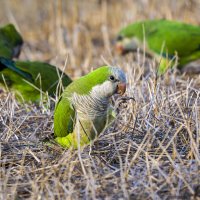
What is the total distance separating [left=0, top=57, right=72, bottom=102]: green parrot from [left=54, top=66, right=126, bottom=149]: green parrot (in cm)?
173

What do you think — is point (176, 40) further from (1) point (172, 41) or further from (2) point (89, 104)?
(2) point (89, 104)

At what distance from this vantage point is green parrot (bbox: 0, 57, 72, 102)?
5.51m

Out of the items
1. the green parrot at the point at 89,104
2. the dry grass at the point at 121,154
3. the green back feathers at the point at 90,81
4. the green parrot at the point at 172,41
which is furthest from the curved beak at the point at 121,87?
the green parrot at the point at 172,41

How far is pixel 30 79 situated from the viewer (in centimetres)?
555

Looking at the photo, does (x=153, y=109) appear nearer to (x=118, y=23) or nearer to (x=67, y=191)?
(x=67, y=191)

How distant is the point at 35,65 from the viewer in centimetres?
569

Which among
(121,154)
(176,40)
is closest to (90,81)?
(121,154)

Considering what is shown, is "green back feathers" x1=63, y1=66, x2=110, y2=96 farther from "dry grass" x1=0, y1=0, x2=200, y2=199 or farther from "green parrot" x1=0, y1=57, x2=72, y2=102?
"green parrot" x1=0, y1=57, x2=72, y2=102

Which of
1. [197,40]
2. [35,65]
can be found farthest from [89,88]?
[197,40]

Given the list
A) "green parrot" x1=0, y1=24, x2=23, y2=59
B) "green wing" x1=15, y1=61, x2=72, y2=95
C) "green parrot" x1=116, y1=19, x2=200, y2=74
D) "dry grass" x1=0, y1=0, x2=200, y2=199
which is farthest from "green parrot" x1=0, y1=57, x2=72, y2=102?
"green parrot" x1=116, y1=19, x2=200, y2=74

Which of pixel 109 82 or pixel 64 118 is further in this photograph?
pixel 64 118

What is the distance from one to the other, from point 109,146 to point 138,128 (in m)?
0.36

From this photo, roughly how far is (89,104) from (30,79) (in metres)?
2.07

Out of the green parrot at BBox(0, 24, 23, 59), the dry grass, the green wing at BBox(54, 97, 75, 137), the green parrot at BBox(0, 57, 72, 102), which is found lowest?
the dry grass
